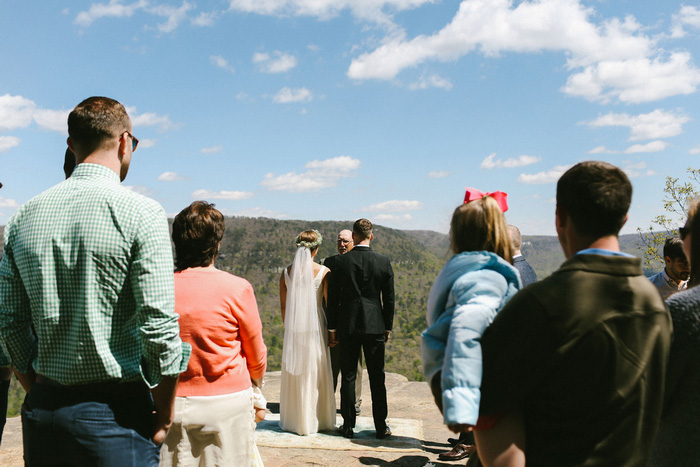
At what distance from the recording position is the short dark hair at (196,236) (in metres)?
2.80

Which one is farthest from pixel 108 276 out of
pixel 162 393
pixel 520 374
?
pixel 520 374

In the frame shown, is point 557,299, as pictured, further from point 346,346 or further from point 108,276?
point 346,346

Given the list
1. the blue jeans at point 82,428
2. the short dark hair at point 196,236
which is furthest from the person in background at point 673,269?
the blue jeans at point 82,428

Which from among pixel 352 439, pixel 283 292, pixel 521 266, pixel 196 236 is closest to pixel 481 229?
pixel 196 236

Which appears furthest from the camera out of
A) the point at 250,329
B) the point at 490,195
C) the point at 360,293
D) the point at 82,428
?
the point at 360,293

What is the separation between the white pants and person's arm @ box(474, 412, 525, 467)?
1.48 metres

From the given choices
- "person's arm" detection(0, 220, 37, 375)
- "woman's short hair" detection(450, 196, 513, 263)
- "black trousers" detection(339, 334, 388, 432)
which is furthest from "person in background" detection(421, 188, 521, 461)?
"black trousers" detection(339, 334, 388, 432)

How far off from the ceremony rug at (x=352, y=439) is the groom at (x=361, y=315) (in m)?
0.13

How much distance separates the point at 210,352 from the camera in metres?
2.66

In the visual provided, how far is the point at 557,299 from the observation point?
1567mm

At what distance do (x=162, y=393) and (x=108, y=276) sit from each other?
0.47m

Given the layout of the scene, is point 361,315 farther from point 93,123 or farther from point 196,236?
point 93,123

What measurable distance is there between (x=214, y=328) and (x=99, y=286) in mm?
875

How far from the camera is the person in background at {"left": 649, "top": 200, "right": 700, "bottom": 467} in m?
1.77
